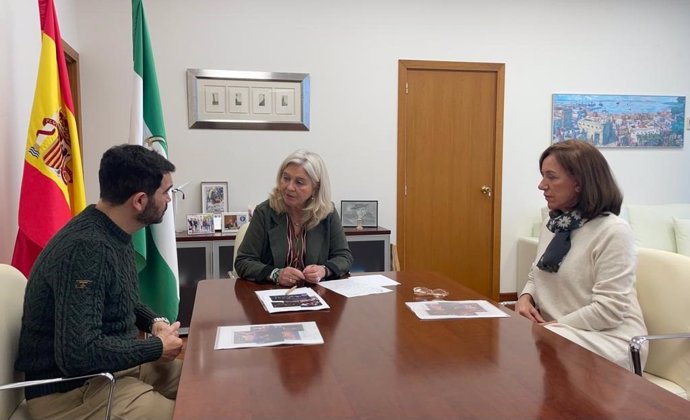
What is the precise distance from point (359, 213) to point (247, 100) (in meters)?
1.20

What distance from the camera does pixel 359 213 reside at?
406 cm

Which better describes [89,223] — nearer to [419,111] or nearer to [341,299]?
[341,299]

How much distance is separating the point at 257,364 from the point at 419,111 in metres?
3.34

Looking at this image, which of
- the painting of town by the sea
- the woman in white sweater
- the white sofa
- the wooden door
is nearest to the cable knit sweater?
the woman in white sweater

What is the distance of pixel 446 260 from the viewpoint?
14.6ft

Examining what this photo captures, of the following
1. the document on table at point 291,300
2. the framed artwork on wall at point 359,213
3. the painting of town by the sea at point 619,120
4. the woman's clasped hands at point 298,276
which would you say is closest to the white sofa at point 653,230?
the painting of town by the sea at point 619,120

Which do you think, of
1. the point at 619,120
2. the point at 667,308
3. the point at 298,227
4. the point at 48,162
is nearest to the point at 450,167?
the point at 619,120

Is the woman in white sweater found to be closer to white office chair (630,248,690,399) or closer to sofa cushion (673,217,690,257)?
white office chair (630,248,690,399)

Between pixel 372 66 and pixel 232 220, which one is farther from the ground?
pixel 372 66

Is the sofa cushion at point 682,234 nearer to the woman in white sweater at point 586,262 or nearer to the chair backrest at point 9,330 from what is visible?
the woman in white sweater at point 586,262

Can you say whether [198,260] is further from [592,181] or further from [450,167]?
[592,181]

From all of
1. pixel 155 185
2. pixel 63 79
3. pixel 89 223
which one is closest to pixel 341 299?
pixel 155 185

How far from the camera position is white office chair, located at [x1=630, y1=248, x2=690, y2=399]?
5.41 feet

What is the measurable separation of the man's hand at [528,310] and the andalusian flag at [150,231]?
1.65 meters
